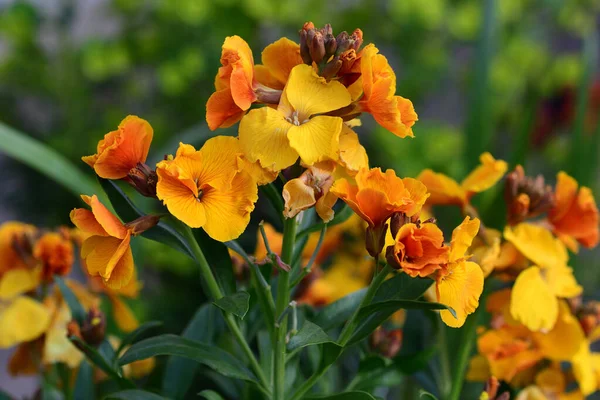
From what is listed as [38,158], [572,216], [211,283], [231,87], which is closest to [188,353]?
[211,283]

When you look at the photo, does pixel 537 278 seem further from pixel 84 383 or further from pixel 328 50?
pixel 84 383

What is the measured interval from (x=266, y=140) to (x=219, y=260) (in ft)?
0.33

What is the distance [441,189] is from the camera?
44cm

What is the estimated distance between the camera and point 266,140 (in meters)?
0.32

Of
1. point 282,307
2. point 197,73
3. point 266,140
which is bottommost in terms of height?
point 197,73

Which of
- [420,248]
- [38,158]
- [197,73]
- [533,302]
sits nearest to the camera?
[420,248]

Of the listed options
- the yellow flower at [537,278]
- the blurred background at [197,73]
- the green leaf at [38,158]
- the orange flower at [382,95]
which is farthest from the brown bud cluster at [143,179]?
the blurred background at [197,73]

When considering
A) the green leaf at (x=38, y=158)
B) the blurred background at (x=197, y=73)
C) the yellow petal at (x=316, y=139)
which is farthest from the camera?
the blurred background at (x=197, y=73)

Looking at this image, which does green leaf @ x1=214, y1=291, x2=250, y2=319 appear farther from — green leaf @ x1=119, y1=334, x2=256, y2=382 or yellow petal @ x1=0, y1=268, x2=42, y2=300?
yellow petal @ x1=0, y1=268, x2=42, y2=300

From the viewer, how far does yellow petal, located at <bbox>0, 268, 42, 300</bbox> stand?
19.1 inches

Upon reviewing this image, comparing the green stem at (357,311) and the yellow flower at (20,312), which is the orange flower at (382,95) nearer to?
the green stem at (357,311)

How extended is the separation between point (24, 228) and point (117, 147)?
226mm

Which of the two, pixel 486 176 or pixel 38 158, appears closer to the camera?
pixel 486 176

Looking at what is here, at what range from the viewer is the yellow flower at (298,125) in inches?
12.5
